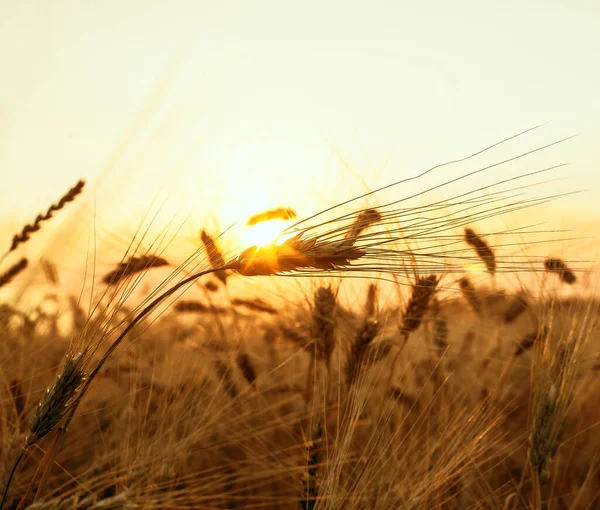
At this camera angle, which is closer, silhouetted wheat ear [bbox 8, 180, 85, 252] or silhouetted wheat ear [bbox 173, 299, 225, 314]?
silhouetted wheat ear [bbox 8, 180, 85, 252]

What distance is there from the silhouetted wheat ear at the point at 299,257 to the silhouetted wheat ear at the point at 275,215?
55 centimetres

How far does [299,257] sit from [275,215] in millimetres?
637

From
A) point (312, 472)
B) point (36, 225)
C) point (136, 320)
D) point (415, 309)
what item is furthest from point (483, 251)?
point (36, 225)

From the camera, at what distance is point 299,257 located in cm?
100

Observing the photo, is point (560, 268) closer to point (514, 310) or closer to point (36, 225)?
point (514, 310)

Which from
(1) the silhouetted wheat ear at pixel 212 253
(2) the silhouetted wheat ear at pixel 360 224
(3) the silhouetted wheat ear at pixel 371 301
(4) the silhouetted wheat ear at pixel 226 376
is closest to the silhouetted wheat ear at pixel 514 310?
(3) the silhouetted wheat ear at pixel 371 301

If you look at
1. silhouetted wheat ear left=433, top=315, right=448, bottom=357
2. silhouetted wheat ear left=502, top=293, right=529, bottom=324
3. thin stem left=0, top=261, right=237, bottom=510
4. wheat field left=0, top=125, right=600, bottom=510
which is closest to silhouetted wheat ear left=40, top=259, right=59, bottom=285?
wheat field left=0, top=125, right=600, bottom=510

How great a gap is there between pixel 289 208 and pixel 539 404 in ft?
2.34

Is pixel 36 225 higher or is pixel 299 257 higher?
pixel 36 225

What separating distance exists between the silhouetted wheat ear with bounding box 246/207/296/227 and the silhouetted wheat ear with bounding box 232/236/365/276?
550 millimetres

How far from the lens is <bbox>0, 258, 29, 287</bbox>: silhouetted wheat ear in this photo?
1.46 meters

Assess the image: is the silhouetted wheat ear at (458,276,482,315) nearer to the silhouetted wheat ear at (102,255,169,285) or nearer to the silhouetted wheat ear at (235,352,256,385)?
the silhouetted wheat ear at (235,352,256,385)

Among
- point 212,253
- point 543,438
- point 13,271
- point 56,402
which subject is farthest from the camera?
point 13,271

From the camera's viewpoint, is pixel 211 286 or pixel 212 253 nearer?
pixel 212 253
